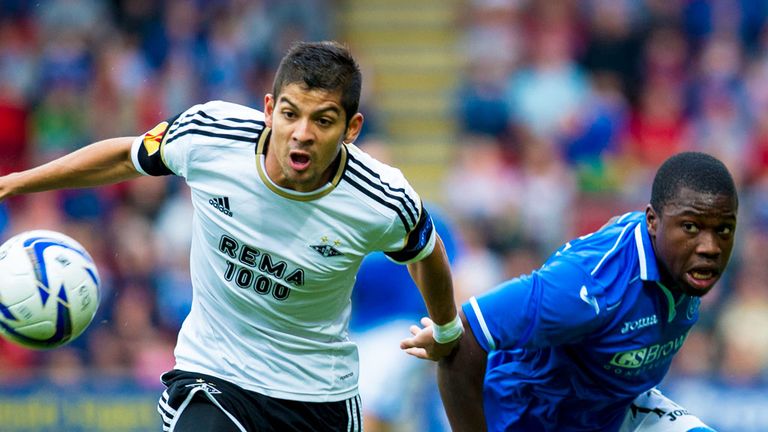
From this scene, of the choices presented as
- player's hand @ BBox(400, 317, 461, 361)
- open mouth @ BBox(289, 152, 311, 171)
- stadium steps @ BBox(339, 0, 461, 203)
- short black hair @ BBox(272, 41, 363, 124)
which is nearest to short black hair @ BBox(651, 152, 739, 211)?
player's hand @ BBox(400, 317, 461, 361)

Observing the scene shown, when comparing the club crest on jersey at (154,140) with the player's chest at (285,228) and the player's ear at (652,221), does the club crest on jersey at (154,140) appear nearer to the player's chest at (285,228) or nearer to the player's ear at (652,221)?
the player's chest at (285,228)

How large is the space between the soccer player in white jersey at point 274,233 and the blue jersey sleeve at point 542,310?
21 centimetres

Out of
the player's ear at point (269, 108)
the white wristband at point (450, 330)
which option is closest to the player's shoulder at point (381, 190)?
the player's ear at point (269, 108)

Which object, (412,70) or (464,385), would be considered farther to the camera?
(412,70)

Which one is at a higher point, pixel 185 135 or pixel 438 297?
pixel 185 135

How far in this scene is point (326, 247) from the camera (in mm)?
5141

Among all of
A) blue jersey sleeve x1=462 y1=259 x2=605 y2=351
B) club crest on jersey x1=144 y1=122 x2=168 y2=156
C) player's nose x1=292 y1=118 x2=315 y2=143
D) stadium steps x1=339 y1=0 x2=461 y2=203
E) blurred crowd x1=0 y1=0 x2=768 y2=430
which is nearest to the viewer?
player's nose x1=292 y1=118 x2=315 y2=143

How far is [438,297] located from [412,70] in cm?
972

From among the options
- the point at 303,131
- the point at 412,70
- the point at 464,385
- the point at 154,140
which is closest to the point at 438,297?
the point at 464,385

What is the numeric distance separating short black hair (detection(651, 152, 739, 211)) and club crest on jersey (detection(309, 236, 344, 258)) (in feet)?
4.25

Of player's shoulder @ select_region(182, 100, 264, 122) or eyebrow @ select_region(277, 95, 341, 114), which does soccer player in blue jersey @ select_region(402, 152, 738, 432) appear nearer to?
eyebrow @ select_region(277, 95, 341, 114)

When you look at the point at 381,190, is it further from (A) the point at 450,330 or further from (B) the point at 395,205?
(A) the point at 450,330

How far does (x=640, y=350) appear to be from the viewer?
521 cm

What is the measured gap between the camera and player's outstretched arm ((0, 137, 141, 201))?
523 centimetres
